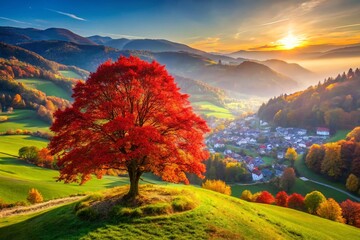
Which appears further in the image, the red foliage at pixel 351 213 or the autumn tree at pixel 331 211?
the red foliage at pixel 351 213

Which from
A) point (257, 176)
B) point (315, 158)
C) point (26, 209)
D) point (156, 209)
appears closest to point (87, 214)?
point (156, 209)

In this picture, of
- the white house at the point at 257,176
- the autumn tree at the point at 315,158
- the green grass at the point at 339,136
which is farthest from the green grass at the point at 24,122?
the green grass at the point at 339,136

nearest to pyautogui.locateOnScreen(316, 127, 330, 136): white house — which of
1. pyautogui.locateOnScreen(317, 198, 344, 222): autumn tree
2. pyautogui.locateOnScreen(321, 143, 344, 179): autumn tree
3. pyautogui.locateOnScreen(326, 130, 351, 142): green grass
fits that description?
pyautogui.locateOnScreen(326, 130, 351, 142): green grass

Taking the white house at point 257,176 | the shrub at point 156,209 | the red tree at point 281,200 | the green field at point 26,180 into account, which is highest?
the shrub at point 156,209

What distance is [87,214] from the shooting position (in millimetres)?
25000

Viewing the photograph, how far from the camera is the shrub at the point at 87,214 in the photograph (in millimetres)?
24406

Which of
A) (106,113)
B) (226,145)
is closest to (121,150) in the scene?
(106,113)

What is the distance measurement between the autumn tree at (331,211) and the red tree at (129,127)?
44728 mm

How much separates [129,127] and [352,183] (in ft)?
330

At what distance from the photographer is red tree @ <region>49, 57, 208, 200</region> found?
78.0ft

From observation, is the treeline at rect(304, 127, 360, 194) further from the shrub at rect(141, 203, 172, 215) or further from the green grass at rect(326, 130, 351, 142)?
the shrub at rect(141, 203, 172, 215)

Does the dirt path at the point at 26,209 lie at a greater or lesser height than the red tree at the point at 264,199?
greater

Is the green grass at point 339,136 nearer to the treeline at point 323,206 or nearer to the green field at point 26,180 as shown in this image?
the treeline at point 323,206

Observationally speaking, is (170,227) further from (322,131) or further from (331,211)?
(322,131)
